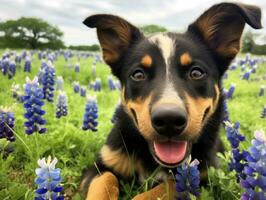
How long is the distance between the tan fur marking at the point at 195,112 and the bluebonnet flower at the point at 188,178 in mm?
398

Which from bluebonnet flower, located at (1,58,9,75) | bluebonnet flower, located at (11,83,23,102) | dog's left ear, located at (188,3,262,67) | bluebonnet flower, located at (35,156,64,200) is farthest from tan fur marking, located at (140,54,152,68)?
bluebonnet flower, located at (1,58,9,75)

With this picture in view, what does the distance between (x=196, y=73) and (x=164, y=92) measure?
56 centimetres

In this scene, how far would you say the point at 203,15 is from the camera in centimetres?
394

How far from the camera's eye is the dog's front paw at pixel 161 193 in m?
3.21

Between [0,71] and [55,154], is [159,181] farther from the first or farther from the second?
[0,71]

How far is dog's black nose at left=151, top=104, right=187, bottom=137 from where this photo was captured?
2830 mm

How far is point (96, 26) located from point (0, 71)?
639cm

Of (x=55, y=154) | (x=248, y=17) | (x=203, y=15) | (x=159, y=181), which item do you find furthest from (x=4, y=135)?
(x=248, y=17)

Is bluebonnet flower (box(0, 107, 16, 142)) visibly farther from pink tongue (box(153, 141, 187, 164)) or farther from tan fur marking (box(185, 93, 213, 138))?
tan fur marking (box(185, 93, 213, 138))

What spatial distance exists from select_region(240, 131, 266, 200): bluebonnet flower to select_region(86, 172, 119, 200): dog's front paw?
49.7 inches

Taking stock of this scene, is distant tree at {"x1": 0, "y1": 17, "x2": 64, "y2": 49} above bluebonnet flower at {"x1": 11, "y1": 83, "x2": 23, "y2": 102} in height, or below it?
below

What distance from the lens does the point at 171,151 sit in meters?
3.24

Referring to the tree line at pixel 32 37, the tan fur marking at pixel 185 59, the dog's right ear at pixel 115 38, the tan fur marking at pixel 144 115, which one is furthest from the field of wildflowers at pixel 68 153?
the tree line at pixel 32 37

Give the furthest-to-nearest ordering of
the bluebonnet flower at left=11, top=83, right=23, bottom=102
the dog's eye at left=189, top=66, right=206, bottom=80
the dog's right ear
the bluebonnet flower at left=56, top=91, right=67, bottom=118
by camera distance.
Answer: the bluebonnet flower at left=11, top=83, right=23, bottom=102
the bluebonnet flower at left=56, top=91, right=67, bottom=118
the dog's right ear
the dog's eye at left=189, top=66, right=206, bottom=80
